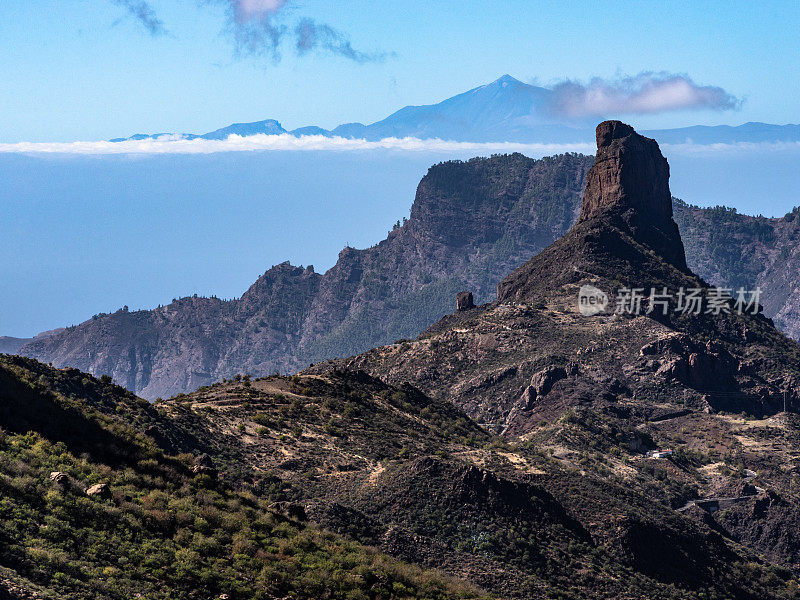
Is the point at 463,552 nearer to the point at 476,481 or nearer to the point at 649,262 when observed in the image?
the point at 476,481

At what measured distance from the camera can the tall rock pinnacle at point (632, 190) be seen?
186 metres

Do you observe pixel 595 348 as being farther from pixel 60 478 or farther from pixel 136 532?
pixel 60 478

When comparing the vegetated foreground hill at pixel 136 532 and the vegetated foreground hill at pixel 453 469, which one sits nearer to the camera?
the vegetated foreground hill at pixel 136 532

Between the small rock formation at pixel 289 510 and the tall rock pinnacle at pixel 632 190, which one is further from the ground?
the tall rock pinnacle at pixel 632 190

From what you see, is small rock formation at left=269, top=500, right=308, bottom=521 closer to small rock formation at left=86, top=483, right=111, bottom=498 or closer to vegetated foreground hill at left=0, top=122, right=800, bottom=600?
vegetated foreground hill at left=0, top=122, right=800, bottom=600

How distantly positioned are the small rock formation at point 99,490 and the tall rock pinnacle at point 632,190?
14986 centimetres

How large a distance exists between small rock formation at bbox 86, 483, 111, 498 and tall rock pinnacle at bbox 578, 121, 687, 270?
14986 centimetres

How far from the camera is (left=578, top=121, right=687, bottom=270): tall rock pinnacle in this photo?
186 metres

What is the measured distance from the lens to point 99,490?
43594 millimetres

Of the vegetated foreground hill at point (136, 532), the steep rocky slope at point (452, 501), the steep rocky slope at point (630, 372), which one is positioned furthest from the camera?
the steep rocky slope at point (630, 372)

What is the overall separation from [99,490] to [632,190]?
158m

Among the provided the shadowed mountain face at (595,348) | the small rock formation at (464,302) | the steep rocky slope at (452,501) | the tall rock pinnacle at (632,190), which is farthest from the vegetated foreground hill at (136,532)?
the tall rock pinnacle at (632,190)

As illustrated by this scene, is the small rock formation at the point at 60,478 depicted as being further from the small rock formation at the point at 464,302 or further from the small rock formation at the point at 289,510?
the small rock formation at the point at 464,302

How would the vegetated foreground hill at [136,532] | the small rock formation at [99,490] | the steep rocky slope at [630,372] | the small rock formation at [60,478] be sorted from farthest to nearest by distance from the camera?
the steep rocky slope at [630,372], the small rock formation at [99,490], the small rock formation at [60,478], the vegetated foreground hill at [136,532]
